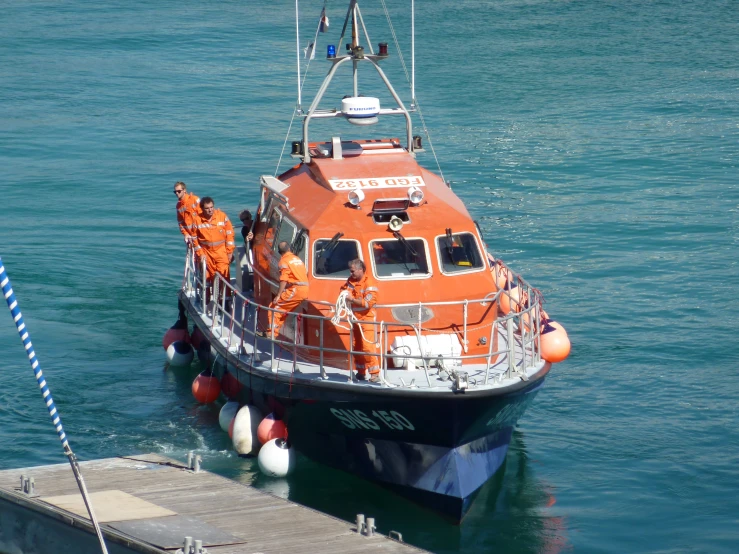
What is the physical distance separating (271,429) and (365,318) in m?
1.92

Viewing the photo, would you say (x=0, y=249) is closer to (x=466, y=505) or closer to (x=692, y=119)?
(x=466, y=505)

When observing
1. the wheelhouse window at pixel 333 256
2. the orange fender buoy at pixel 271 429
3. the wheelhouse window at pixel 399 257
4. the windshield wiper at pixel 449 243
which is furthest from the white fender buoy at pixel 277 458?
the windshield wiper at pixel 449 243

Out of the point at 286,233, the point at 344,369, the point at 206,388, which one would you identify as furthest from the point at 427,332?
the point at 206,388

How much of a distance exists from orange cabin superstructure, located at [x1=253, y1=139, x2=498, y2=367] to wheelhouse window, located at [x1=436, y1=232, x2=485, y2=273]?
0.01 metres

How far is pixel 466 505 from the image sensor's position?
37.7 feet

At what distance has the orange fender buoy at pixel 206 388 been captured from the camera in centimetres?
1391

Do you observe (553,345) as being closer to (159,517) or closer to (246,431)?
(246,431)

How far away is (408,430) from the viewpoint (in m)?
11.1

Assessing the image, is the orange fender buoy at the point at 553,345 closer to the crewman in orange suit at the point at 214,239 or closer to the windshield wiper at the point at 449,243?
the windshield wiper at the point at 449,243

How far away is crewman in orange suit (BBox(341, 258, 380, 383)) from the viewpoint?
11109 millimetres

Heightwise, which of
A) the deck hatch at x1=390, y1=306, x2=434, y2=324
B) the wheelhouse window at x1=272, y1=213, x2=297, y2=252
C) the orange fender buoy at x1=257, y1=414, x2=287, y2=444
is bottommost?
the orange fender buoy at x1=257, y1=414, x2=287, y2=444

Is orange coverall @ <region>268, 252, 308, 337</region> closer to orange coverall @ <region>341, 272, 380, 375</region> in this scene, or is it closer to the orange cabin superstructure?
the orange cabin superstructure

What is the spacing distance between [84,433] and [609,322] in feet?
26.7

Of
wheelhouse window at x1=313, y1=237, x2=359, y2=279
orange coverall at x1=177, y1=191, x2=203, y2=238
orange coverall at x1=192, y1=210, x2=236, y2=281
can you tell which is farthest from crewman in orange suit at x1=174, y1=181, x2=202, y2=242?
wheelhouse window at x1=313, y1=237, x2=359, y2=279
